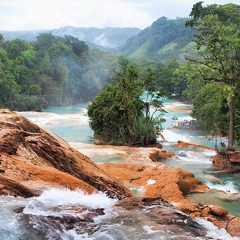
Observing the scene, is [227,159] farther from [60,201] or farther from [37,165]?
[60,201]

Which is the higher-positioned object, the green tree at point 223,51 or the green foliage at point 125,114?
the green tree at point 223,51

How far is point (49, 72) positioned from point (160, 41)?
114374 mm

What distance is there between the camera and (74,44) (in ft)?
245

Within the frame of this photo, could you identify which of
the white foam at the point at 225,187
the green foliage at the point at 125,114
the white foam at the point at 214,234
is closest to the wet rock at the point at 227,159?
the white foam at the point at 225,187

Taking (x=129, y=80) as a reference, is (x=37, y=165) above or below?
below

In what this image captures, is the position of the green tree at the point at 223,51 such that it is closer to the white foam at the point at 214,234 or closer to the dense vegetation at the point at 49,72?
the white foam at the point at 214,234

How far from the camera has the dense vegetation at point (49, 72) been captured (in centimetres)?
5059

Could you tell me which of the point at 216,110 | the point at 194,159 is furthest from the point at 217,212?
the point at 216,110

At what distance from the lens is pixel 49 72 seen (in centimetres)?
6269

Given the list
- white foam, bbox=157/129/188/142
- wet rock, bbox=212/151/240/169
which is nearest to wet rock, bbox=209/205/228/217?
wet rock, bbox=212/151/240/169

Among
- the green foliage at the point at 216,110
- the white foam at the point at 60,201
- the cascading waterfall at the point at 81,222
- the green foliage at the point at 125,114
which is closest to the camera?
the cascading waterfall at the point at 81,222

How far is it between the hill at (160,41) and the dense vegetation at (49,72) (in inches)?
2572

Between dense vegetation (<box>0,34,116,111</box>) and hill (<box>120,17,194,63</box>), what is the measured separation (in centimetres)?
6532

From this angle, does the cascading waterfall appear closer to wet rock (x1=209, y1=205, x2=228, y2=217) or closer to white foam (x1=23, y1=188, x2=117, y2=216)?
white foam (x1=23, y1=188, x2=117, y2=216)
